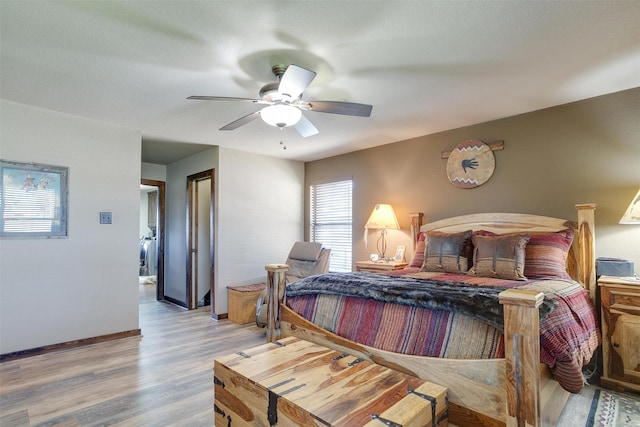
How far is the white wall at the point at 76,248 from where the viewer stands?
10.1ft

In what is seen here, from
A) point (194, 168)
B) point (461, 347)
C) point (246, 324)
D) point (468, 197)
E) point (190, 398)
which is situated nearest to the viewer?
point (461, 347)

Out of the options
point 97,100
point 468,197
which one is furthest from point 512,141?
point 97,100

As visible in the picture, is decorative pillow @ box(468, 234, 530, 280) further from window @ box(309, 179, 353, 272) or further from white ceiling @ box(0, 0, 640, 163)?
window @ box(309, 179, 353, 272)

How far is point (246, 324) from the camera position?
4273 millimetres

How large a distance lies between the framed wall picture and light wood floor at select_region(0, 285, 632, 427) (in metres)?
1.21

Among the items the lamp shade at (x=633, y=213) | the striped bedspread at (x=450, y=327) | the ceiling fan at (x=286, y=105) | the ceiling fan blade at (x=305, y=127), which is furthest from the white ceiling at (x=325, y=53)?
the striped bedspread at (x=450, y=327)

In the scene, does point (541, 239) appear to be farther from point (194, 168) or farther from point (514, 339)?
point (194, 168)

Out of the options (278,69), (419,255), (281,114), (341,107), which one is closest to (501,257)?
(419,255)

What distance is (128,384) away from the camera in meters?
2.58

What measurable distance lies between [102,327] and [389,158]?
3.98 m

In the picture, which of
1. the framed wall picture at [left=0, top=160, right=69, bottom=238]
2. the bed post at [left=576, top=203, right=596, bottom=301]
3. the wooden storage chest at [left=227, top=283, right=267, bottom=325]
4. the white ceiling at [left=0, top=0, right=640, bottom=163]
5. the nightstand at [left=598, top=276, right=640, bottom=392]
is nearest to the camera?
the white ceiling at [left=0, top=0, right=640, bottom=163]

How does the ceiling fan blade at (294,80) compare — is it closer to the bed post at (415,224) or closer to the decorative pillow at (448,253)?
the decorative pillow at (448,253)

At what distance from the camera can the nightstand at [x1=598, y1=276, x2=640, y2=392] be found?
2.44m

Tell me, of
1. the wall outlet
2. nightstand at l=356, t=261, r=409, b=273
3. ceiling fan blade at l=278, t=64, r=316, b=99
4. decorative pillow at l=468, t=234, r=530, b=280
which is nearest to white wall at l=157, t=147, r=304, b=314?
the wall outlet
